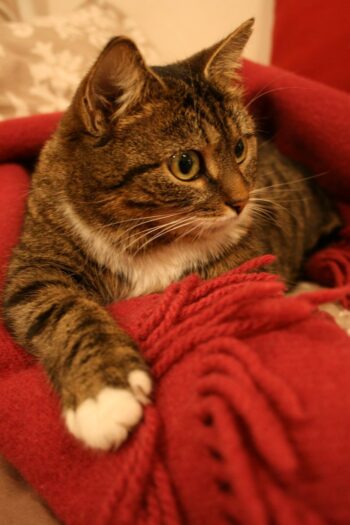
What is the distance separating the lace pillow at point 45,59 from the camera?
1.36 meters

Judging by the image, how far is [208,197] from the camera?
78 cm

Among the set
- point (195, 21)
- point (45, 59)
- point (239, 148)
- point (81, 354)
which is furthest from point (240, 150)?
point (195, 21)

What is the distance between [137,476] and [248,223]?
64 cm

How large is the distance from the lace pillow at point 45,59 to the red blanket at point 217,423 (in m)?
0.98

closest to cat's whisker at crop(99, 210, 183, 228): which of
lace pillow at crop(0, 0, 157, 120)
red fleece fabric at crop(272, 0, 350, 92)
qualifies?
lace pillow at crop(0, 0, 157, 120)

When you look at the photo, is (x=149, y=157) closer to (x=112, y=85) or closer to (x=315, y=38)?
(x=112, y=85)

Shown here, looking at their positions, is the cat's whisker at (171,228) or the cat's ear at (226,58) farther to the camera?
the cat's ear at (226,58)

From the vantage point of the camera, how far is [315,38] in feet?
4.46

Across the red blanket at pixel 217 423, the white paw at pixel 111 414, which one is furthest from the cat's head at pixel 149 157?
the white paw at pixel 111 414

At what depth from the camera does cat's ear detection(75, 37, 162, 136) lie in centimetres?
69

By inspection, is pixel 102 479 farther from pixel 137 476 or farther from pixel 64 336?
pixel 64 336

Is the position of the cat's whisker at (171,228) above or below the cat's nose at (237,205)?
above

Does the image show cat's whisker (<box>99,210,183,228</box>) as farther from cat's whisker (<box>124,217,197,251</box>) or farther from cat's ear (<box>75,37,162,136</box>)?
cat's ear (<box>75,37,162,136</box>)

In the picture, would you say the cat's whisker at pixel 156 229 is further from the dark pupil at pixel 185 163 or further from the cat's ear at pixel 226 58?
the cat's ear at pixel 226 58
